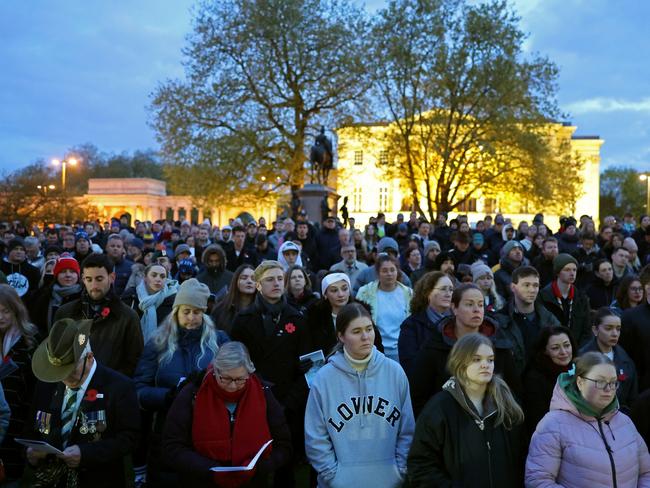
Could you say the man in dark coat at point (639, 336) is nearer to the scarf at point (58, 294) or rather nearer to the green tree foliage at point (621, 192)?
the scarf at point (58, 294)

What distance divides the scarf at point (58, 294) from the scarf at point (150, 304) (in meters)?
0.69

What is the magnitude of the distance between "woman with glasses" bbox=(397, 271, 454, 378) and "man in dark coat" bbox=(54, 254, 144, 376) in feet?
7.47

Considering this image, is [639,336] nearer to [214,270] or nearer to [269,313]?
[269,313]

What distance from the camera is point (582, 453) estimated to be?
3.73 meters

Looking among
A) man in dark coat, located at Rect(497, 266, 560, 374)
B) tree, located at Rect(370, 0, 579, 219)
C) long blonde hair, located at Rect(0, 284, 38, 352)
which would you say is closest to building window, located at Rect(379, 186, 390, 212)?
tree, located at Rect(370, 0, 579, 219)

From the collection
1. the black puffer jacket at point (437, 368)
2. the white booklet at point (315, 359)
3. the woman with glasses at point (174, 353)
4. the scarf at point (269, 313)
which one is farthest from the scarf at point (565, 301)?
the woman with glasses at point (174, 353)

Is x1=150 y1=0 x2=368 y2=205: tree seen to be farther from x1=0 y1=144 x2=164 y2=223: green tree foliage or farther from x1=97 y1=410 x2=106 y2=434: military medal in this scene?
x1=97 y1=410 x2=106 y2=434: military medal

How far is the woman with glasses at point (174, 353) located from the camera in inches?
200

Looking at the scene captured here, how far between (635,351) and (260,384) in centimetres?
381

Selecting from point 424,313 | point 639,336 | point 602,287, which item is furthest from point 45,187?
point 639,336

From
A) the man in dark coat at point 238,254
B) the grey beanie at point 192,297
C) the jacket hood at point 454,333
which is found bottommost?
the jacket hood at point 454,333

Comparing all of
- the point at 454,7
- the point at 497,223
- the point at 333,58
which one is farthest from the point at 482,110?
the point at 497,223

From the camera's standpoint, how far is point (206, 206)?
105 feet

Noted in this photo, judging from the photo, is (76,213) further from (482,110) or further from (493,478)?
(493,478)
